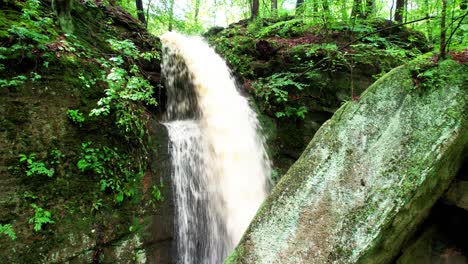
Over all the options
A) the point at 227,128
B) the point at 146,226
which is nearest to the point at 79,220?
the point at 146,226

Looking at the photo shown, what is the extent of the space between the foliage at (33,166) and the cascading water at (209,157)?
1897mm

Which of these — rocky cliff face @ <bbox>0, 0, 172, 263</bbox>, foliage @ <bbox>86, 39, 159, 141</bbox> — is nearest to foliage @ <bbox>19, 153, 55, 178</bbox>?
rocky cliff face @ <bbox>0, 0, 172, 263</bbox>

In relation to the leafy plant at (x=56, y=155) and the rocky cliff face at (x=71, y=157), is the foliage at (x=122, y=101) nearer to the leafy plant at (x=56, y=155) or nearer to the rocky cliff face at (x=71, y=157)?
the rocky cliff face at (x=71, y=157)

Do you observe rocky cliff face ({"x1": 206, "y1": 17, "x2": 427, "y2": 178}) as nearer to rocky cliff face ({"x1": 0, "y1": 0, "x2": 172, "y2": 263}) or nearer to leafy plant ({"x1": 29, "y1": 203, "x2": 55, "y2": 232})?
rocky cliff face ({"x1": 0, "y1": 0, "x2": 172, "y2": 263})

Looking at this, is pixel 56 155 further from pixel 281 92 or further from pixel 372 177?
pixel 281 92

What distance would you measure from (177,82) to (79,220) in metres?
4.16

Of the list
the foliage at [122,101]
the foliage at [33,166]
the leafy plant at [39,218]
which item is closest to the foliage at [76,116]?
the foliage at [122,101]

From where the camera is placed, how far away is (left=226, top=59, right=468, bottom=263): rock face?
241cm

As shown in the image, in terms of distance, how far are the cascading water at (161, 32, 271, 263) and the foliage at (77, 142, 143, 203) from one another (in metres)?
0.89

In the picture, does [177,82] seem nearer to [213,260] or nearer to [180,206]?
[180,206]

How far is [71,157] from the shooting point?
11.3 feet

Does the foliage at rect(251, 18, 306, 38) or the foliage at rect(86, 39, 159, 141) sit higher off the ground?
the foliage at rect(251, 18, 306, 38)

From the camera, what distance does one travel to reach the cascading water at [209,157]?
4656mm

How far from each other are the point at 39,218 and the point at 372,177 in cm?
380
